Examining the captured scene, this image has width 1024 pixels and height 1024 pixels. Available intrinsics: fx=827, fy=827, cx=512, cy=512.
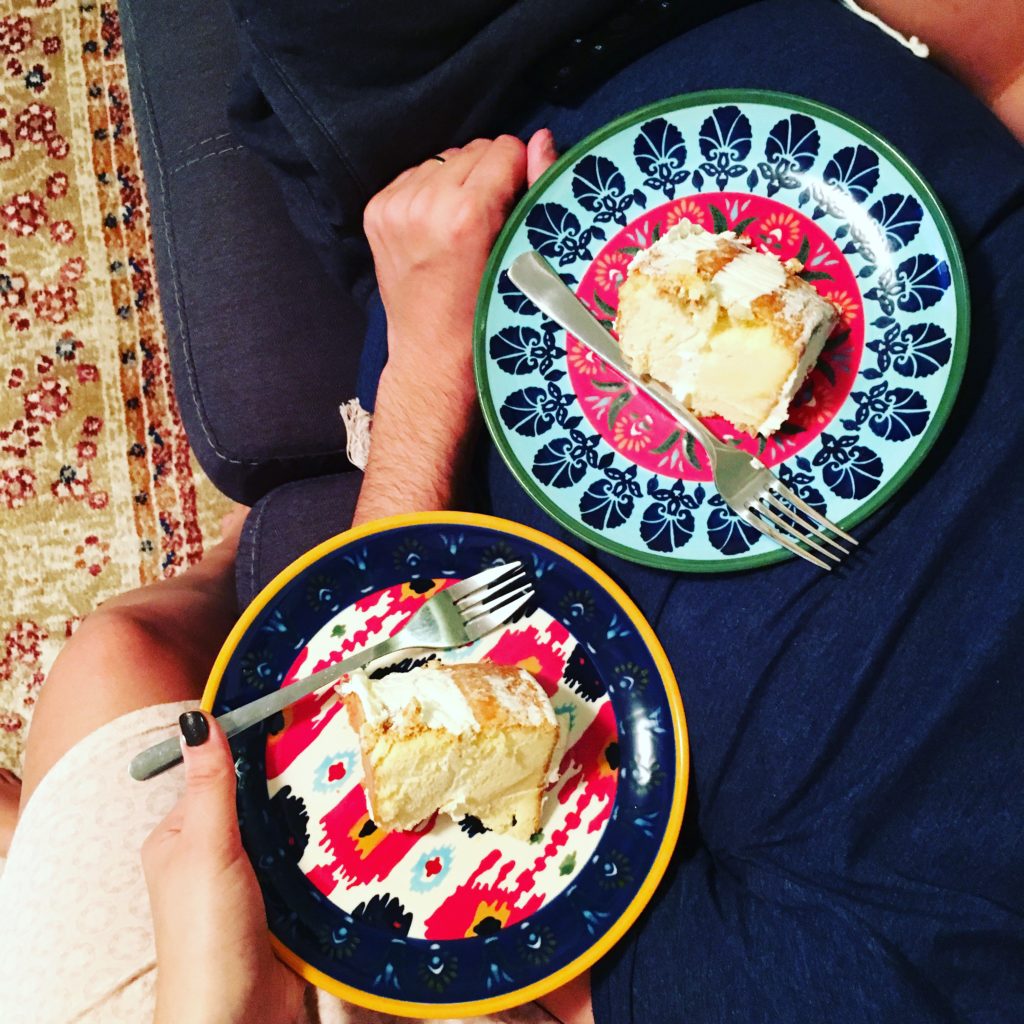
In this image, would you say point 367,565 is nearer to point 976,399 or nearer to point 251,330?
point 251,330

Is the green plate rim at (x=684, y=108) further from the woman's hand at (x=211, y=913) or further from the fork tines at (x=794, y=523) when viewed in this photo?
the woman's hand at (x=211, y=913)

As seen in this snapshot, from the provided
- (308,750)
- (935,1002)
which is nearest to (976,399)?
(935,1002)

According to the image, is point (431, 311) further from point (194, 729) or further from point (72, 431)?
point (72, 431)

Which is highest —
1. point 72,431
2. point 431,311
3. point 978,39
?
point 978,39

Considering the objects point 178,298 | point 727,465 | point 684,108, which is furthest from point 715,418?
point 178,298

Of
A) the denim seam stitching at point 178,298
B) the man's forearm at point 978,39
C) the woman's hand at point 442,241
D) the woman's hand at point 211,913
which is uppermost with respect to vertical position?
the man's forearm at point 978,39

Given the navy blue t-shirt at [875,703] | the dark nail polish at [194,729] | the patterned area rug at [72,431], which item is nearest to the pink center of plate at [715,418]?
the navy blue t-shirt at [875,703]

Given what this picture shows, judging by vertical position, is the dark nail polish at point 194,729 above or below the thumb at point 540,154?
below
